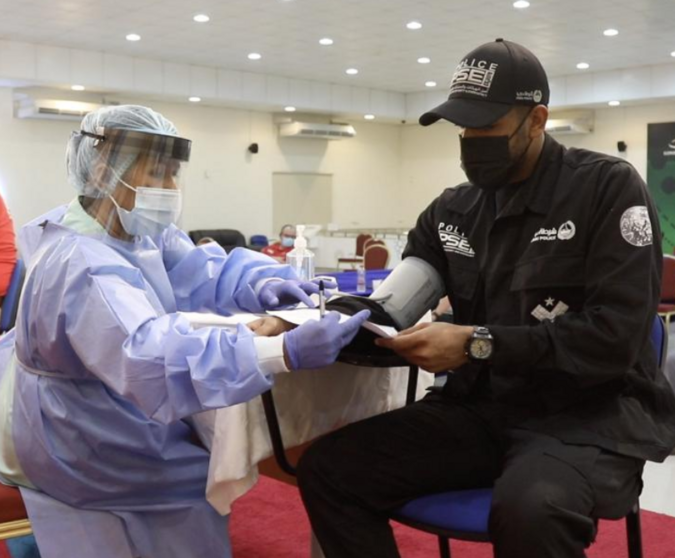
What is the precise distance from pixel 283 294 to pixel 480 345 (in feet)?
2.07

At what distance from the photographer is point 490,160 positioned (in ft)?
5.84

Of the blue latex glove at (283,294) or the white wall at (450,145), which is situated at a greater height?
the white wall at (450,145)

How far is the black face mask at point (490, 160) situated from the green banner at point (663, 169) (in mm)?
13496

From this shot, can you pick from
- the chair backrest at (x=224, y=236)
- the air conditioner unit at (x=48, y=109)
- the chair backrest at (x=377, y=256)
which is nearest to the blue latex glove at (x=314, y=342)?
the chair backrest at (x=377, y=256)

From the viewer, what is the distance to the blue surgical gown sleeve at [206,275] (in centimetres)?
219

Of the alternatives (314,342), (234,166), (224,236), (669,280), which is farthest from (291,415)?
(234,166)

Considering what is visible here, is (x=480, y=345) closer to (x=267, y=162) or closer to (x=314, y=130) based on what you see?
(x=267, y=162)

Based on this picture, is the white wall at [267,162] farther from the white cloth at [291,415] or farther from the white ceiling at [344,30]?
the white cloth at [291,415]

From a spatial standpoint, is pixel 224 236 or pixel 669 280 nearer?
pixel 669 280

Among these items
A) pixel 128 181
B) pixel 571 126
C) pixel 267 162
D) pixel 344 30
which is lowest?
pixel 128 181

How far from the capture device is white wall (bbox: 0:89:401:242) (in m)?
12.7

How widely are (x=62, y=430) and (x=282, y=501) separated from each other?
157cm

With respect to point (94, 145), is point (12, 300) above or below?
below

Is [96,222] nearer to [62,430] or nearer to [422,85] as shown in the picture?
[62,430]
